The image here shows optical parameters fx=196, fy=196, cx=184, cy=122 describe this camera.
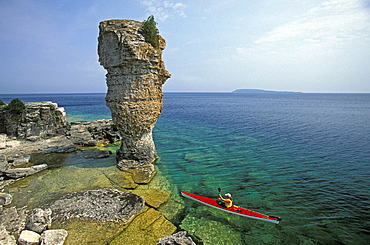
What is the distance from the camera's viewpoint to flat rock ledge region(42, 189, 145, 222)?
1055 cm

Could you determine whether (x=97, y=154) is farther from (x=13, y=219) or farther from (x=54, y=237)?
(x=54, y=237)

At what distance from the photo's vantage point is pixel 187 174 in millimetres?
16953

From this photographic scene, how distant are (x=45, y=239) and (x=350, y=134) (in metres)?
38.3

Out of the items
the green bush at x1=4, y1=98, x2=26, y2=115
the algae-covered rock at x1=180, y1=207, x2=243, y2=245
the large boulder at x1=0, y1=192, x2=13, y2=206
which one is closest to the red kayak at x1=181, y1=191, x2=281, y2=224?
the algae-covered rock at x1=180, y1=207, x2=243, y2=245

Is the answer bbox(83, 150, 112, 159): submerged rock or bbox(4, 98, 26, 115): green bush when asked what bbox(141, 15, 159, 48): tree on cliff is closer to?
bbox(83, 150, 112, 159): submerged rock

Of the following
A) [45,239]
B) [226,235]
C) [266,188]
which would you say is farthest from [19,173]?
[266,188]

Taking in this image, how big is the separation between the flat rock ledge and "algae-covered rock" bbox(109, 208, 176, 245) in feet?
2.16

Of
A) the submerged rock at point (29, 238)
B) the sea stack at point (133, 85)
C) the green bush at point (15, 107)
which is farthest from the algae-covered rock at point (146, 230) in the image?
the green bush at point (15, 107)

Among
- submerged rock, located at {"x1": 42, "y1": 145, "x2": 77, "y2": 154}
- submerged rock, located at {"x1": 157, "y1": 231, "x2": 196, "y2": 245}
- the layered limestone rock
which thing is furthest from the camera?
the layered limestone rock

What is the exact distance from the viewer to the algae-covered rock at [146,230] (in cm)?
908

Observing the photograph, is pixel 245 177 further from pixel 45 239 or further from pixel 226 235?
pixel 45 239

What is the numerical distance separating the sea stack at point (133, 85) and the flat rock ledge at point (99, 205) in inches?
Result: 124

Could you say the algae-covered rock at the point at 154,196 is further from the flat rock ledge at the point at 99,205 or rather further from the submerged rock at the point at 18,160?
the submerged rock at the point at 18,160

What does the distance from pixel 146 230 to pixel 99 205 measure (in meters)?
3.41
